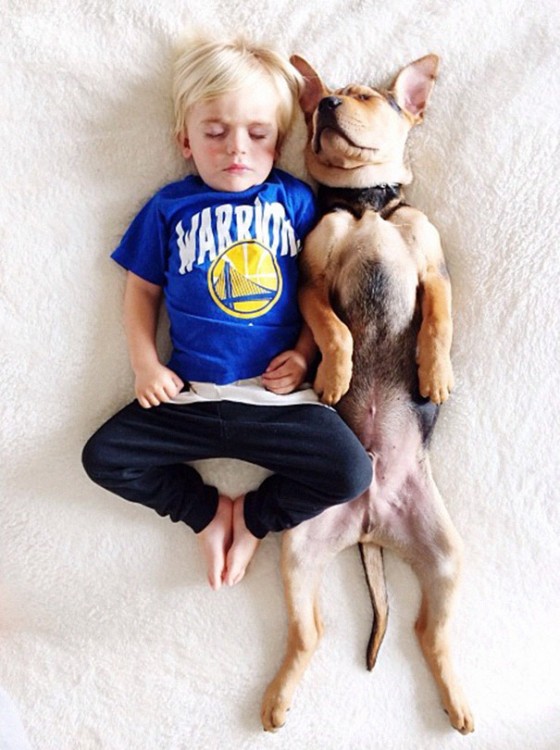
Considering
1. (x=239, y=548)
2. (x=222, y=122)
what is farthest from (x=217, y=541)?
(x=222, y=122)

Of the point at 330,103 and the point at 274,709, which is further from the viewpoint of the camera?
the point at 274,709

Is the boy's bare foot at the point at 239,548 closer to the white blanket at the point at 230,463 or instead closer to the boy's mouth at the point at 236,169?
the white blanket at the point at 230,463

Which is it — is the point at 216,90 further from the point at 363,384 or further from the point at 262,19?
the point at 363,384

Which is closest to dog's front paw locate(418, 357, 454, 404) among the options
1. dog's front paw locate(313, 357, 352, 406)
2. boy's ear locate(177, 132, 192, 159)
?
dog's front paw locate(313, 357, 352, 406)

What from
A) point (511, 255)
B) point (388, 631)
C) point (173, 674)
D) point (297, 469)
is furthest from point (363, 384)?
point (173, 674)

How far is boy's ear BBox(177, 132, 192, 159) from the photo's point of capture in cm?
112

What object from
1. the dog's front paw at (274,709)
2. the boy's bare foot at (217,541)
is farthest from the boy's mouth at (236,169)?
the dog's front paw at (274,709)

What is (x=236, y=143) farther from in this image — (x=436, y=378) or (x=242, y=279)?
(x=436, y=378)

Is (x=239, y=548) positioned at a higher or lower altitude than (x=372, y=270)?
lower

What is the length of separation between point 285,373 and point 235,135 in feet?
1.16

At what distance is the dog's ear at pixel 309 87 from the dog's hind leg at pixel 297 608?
0.65 m

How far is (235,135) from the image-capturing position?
1.06 m

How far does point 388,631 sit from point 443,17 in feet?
3.20

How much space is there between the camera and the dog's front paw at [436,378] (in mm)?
1066
